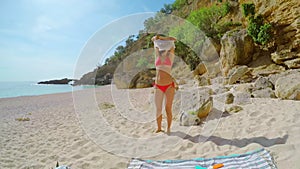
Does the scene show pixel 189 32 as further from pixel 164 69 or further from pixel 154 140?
pixel 154 140

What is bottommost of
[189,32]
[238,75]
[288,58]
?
[238,75]

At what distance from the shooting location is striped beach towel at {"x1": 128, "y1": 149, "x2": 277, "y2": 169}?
2078 millimetres

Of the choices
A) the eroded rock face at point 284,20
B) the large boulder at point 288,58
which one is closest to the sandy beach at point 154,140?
the large boulder at point 288,58

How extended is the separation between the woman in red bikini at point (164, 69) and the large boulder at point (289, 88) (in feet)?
10.1

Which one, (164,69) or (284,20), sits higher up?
(284,20)

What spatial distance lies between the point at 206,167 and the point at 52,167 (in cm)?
184

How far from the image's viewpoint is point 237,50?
36.8 feet

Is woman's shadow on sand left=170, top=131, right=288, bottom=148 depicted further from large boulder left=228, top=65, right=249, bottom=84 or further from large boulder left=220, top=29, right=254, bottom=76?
large boulder left=220, top=29, right=254, bottom=76

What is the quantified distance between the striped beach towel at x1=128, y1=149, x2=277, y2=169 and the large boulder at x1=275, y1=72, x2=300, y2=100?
2944mm

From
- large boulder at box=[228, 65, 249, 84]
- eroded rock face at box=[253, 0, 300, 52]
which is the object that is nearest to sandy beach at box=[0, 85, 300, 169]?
large boulder at box=[228, 65, 249, 84]

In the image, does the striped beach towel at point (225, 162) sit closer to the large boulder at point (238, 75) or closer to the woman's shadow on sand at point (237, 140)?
the woman's shadow on sand at point (237, 140)

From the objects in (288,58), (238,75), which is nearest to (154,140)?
(238,75)

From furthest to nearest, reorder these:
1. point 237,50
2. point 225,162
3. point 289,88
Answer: point 237,50 → point 289,88 → point 225,162

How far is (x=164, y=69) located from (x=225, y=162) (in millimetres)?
1635
